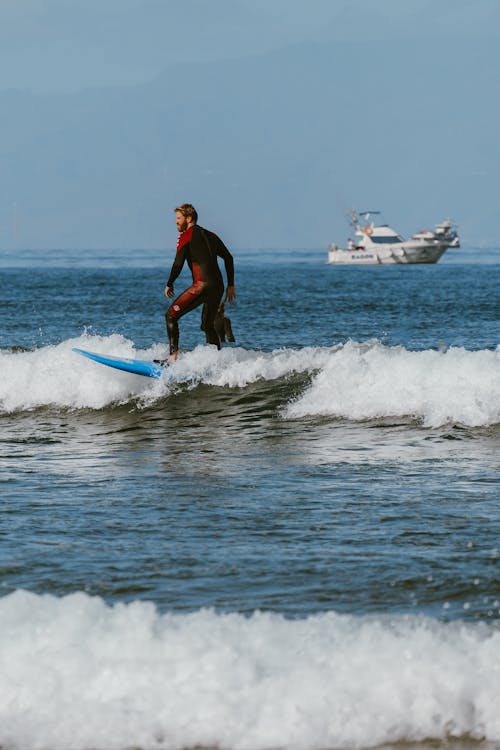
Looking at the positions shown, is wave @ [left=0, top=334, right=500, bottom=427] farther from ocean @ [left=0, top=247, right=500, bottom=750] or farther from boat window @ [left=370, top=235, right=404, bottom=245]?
boat window @ [left=370, top=235, right=404, bottom=245]

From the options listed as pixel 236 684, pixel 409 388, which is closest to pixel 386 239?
pixel 409 388

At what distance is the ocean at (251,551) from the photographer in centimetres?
535

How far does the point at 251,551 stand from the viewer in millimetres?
7793

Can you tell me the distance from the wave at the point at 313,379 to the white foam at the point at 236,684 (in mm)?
7816

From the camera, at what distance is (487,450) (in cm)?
1173

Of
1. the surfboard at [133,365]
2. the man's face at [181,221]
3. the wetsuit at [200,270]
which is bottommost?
the surfboard at [133,365]

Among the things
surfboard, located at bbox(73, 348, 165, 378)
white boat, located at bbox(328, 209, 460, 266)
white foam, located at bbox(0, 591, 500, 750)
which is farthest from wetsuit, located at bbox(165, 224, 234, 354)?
white boat, located at bbox(328, 209, 460, 266)

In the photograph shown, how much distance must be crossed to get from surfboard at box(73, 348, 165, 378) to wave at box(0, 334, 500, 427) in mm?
126

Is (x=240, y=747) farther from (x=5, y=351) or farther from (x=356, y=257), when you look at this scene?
(x=356, y=257)

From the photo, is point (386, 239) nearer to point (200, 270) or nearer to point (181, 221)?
point (200, 270)

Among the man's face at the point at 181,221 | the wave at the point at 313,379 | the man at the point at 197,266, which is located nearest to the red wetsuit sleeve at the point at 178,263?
the man at the point at 197,266

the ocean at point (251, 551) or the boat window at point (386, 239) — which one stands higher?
the boat window at point (386, 239)

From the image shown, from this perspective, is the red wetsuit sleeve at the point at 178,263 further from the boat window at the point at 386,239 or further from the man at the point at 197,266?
the boat window at the point at 386,239

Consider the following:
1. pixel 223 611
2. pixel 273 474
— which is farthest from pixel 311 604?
pixel 273 474
